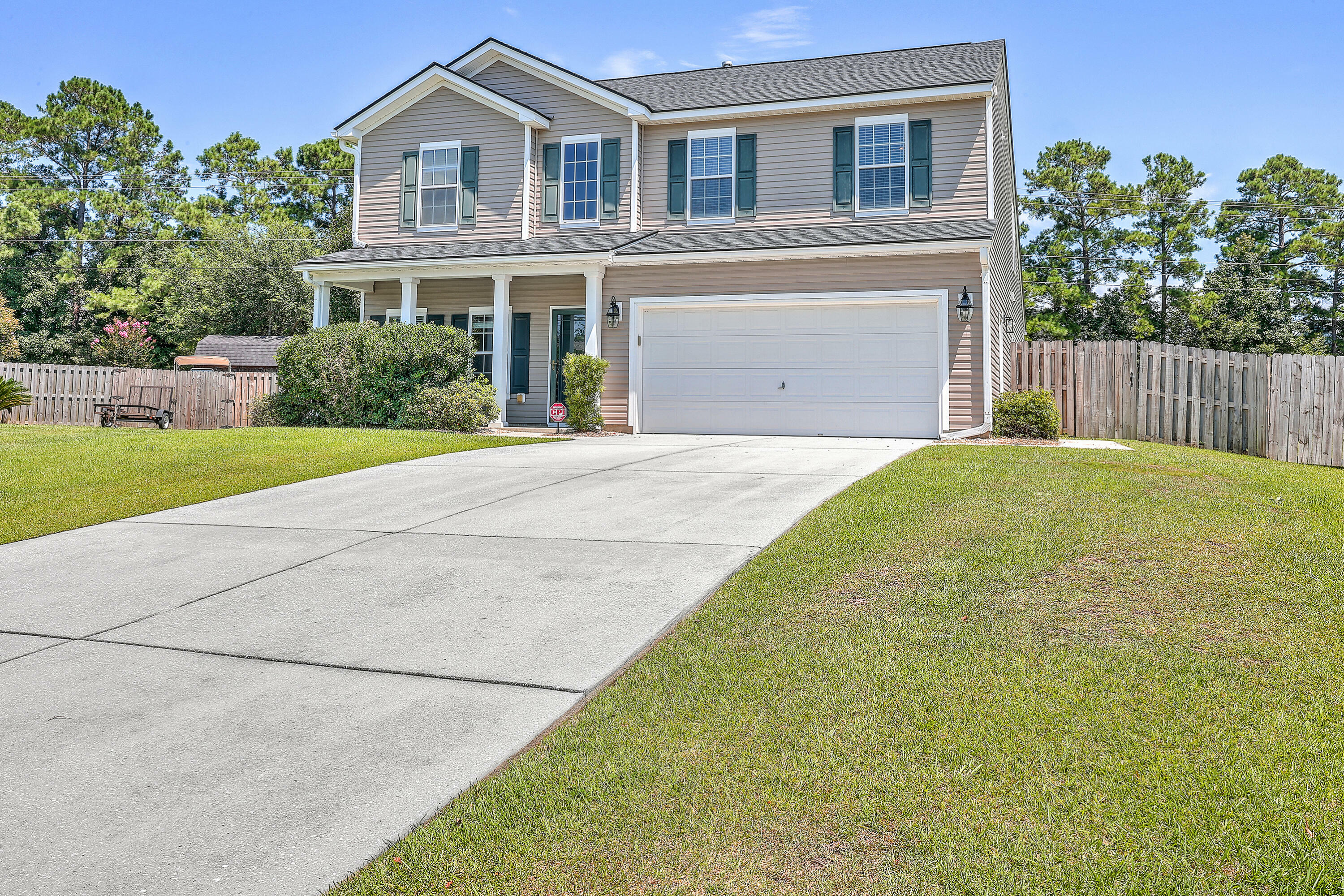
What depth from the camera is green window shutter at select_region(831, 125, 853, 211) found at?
54.5ft

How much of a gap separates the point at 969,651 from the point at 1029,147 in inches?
1502

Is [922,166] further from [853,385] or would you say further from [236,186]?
[236,186]

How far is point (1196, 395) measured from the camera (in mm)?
15320

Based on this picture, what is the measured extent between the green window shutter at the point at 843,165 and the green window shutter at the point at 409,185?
8478mm

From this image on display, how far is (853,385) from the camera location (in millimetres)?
15164

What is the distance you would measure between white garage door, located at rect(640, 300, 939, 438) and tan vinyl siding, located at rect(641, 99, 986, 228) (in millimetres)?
2303

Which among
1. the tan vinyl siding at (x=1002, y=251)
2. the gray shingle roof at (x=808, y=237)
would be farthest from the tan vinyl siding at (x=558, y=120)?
the tan vinyl siding at (x=1002, y=251)

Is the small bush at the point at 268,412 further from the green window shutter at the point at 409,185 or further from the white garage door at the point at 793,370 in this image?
the white garage door at the point at 793,370

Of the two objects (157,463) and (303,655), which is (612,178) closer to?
(157,463)

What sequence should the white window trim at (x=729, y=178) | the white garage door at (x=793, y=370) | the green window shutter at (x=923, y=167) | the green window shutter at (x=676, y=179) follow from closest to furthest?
the white garage door at (x=793, y=370)
the green window shutter at (x=923, y=167)
the white window trim at (x=729, y=178)
the green window shutter at (x=676, y=179)

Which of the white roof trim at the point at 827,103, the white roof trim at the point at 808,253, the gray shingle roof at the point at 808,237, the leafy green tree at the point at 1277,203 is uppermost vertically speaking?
the leafy green tree at the point at 1277,203

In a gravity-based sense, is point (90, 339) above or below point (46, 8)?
below

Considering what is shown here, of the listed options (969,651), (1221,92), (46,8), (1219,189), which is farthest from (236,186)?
(969,651)

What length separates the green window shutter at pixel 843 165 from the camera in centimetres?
1661
